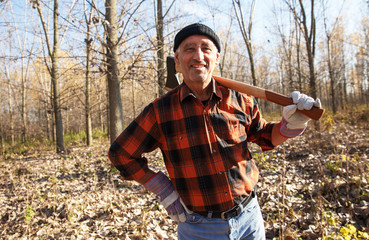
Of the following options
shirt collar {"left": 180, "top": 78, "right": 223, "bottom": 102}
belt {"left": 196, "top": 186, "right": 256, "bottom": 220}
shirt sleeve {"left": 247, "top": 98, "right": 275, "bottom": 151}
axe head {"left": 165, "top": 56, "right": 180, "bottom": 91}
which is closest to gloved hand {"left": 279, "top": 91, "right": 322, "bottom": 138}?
shirt sleeve {"left": 247, "top": 98, "right": 275, "bottom": 151}

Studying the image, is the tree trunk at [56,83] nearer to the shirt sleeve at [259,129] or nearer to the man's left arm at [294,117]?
the shirt sleeve at [259,129]

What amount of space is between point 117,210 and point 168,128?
260 centimetres

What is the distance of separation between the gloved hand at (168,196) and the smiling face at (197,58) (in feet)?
2.27

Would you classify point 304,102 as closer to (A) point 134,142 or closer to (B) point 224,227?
(B) point 224,227

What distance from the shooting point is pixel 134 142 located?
1456mm

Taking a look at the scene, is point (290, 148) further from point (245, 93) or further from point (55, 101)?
point (55, 101)

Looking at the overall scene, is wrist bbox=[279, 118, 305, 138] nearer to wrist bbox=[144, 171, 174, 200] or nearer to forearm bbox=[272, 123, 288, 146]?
forearm bbox=[272, 123, 288, 146]

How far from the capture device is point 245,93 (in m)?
1.68

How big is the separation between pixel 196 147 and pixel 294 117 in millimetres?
678

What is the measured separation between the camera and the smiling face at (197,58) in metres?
1.39

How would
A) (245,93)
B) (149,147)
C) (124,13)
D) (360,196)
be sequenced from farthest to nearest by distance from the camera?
(124,13), (360,196), (245,93), (149,147)

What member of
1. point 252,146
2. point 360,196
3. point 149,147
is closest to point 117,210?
point 149,147

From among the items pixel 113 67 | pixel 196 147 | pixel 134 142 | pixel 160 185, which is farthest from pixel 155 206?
pixel 113 67

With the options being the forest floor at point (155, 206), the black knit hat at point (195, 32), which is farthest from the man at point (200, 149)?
the forest floor at point (155, 206)
